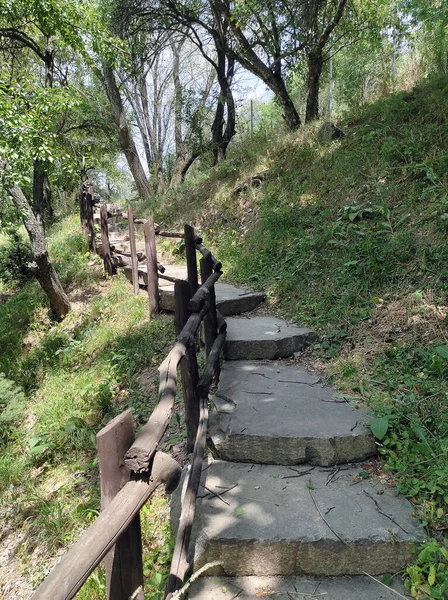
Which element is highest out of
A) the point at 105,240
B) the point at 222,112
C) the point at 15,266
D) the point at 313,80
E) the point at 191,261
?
the point at 222,112

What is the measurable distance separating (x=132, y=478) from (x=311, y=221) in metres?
5.57

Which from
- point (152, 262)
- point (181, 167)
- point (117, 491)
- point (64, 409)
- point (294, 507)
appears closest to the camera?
point (117, 491)

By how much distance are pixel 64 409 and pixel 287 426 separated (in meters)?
3.21

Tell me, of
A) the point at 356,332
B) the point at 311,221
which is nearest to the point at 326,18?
the point at 311,221

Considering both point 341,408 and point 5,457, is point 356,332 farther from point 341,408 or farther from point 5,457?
point 5,457

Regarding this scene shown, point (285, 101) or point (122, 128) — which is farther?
point (122, 128)

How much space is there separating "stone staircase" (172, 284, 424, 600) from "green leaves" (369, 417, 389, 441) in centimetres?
8

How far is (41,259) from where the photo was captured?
24.9 ft

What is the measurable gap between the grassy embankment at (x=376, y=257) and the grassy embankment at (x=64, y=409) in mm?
1655

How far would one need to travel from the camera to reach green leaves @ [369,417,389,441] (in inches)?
104

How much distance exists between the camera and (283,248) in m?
6.29

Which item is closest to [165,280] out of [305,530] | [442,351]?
[442,351]

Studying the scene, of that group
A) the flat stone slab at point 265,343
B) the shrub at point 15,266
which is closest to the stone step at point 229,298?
the flat stone slab at point 265,343

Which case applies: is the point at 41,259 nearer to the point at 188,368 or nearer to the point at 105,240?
the point at 105,240
